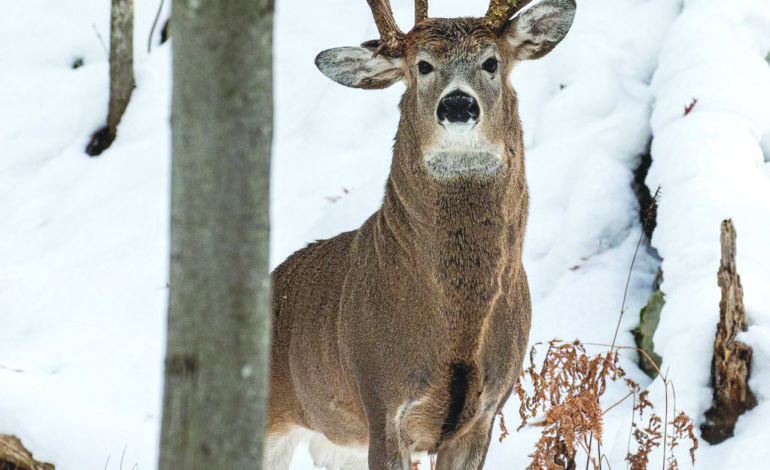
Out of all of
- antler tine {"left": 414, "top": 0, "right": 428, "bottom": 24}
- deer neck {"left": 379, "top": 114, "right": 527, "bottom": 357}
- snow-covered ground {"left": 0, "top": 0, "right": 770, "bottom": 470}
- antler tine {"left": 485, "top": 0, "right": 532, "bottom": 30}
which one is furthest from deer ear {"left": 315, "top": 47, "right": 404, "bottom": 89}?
snow-covered ground {"left": 0, "top": 0, "right": 770, "bottom": 470}

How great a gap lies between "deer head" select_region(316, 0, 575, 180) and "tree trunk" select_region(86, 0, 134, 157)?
679 centimetres

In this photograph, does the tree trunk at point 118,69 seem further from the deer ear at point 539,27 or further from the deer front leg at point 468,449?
the deer front leg at point 468,449

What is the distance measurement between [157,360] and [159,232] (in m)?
1.75

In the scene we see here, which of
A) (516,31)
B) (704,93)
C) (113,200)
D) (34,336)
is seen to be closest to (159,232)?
(113,200)

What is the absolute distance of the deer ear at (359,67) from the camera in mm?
5055

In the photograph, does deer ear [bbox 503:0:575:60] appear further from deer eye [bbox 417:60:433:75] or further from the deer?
deer eye [bbox 417:60:433:75]

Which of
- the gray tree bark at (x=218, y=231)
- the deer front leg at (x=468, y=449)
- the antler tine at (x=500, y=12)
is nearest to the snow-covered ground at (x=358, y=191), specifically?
the deer front leg at (x=468, y=449)

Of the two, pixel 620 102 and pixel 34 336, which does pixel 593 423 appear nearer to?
pixel 620 102

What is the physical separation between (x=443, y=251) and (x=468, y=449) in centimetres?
93

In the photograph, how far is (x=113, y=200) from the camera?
35.1 ft

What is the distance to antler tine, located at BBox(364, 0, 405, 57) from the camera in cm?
489

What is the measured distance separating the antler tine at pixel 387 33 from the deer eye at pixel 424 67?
25cm

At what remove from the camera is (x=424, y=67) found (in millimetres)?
4730

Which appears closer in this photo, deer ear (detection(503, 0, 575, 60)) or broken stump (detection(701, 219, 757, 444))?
deer ear (detection(503, 0, 575, 60))
